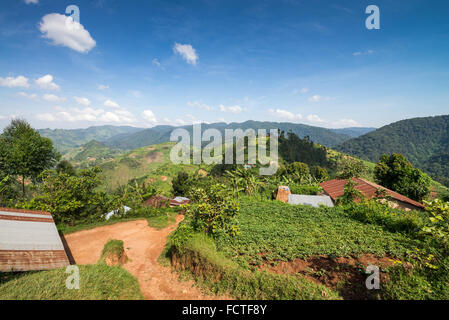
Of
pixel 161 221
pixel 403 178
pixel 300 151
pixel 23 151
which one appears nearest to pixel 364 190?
pixel 403 178

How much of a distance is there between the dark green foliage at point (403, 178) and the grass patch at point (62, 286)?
35.4m

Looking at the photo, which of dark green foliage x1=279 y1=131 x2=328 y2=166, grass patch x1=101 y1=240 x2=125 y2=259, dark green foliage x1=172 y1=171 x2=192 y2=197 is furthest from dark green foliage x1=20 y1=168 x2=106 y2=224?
dark green foliage x1=279 y1=131 x2=328 y2=166

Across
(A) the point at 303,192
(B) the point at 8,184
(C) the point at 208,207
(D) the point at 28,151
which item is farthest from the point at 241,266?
(B) the point at 8,184

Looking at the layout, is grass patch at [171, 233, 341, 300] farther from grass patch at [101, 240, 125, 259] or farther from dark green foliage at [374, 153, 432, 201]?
dark green foliage at [374, 153, 432, 201]

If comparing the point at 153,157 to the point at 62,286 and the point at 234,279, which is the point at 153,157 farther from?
the point at 234,279

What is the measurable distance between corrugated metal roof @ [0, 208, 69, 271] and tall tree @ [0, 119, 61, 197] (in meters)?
16.7

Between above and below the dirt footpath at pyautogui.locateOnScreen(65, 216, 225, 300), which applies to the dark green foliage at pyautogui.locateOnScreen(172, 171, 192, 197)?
below

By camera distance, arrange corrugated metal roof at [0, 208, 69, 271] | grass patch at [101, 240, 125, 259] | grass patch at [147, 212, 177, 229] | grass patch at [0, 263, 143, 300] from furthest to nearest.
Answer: grass patch at [147, 212, 177, 229] → grass patch at [101, 240, 125, 259] → corrugated metal roof at [0, 208, 69, 271] → grass patch at [0, 263, 143, 300]

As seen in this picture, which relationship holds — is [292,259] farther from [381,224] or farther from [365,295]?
[381,224]

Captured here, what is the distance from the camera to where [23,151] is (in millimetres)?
19078

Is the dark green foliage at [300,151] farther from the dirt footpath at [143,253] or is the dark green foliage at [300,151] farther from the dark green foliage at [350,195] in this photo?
the dirt footpath at [143,253]

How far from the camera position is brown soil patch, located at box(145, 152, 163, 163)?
504 ft

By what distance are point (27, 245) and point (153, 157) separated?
163716 mm

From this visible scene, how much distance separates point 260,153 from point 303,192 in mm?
60369
